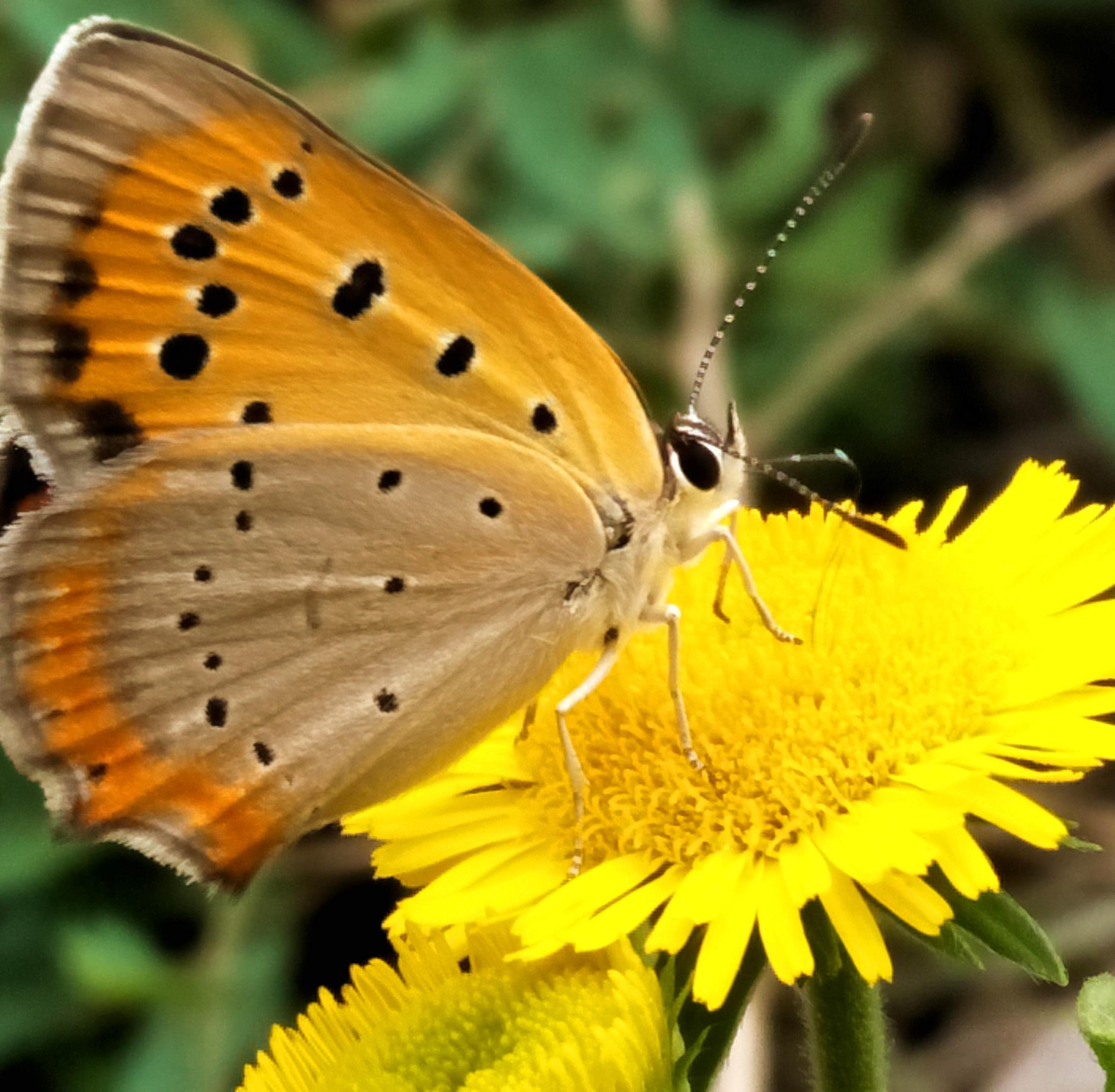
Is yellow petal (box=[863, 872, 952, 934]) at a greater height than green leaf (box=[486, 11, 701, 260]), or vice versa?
green leaf (box=[486, 11, 701, 260])

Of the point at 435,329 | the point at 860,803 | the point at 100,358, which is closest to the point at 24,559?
the point at 100,358

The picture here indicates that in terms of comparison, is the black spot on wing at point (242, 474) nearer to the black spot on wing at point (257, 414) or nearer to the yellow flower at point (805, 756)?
the black spot on wing at point (257, 414)

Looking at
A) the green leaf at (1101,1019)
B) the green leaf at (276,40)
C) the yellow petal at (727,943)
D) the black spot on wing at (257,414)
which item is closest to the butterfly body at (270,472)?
the black spot on wing at (257,414)

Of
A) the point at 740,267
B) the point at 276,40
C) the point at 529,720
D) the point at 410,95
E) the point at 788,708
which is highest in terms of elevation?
the point at 276,40

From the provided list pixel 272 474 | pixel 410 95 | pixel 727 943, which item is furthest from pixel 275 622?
pixel 410 95

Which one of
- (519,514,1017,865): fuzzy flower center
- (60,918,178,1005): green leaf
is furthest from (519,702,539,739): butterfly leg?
(60,918,178,1005): green leaf

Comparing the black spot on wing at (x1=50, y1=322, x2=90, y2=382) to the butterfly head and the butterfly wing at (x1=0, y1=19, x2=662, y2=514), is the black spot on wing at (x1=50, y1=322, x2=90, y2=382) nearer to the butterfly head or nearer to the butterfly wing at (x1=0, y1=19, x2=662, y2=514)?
the butterfly wing at (x1=0, y1=19, x2=662, y2=514)

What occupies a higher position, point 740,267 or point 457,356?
point 740,267

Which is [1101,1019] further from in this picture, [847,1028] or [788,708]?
[788,708]
